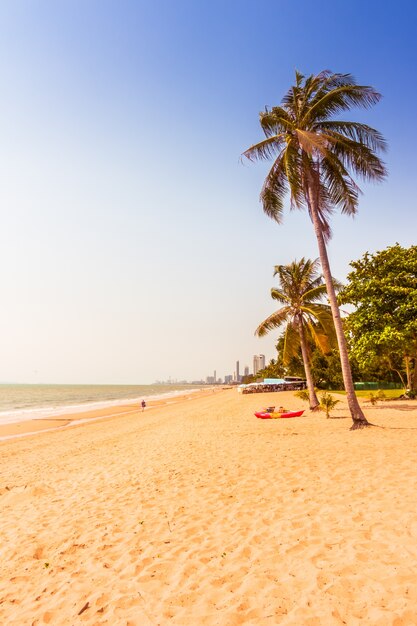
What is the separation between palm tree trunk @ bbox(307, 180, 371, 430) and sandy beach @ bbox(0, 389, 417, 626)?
141 inches

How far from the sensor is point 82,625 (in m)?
3.70

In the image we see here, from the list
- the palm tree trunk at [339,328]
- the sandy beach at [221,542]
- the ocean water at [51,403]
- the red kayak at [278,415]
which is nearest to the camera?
the sandy beach at [221,542]

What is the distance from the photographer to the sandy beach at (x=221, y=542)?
12.2 feet

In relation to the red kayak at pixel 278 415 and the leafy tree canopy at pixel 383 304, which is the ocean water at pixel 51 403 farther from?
the leafy tree canopy at pixel 383 304

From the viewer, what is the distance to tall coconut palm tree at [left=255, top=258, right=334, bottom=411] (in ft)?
71.6

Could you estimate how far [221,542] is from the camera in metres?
5.18

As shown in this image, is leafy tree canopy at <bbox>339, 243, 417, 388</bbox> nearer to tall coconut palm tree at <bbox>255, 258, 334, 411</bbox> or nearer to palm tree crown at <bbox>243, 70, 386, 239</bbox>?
tall coconut palm tree at <bbox>255, 258, 334, 411</bbox>

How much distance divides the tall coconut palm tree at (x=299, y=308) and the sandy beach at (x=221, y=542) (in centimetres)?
1160

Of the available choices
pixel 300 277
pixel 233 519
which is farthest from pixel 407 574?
pixel 300 277

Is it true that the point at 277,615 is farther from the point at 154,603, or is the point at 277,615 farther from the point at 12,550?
the point at 12,550

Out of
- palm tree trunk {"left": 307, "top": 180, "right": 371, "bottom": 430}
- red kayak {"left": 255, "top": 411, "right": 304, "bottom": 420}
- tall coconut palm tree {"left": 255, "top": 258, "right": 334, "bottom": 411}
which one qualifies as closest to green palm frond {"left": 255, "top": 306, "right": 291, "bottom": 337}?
tall coconut palm tree {"left": 255, "top": 258, "right": 334, "bottom": 411}

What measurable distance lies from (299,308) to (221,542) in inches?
718

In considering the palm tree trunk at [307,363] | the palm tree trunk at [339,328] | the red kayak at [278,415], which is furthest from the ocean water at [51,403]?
the palm tree trunk at [339,328]

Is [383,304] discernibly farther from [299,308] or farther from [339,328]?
A: [339,328]
